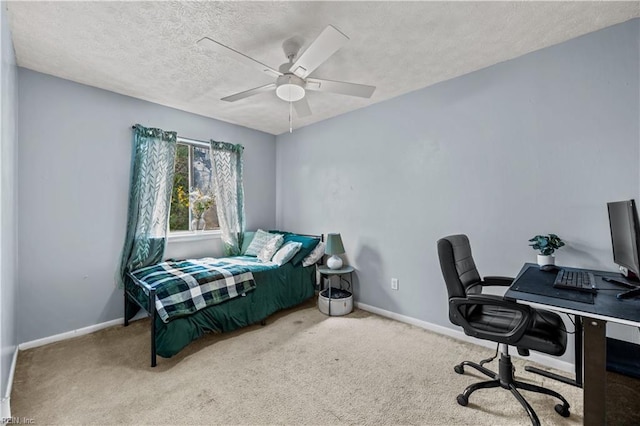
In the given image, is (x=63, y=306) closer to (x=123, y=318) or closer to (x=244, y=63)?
(x=123, y=318)

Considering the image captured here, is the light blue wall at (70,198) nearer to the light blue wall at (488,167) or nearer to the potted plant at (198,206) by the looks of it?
the potted plant at (198,206)

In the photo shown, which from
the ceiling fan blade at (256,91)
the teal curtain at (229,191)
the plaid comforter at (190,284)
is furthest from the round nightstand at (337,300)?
the ceiling fan blade at (256,91)

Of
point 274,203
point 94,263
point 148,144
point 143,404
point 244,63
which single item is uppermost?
point 244,63

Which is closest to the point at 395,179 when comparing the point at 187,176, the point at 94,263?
the point at 187,176

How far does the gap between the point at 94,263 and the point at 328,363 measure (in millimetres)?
2572

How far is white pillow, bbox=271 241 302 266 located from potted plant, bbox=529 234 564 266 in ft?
7.75

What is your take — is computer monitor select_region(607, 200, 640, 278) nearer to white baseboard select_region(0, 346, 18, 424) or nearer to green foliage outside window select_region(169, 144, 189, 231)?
white baseboard select_region(0, 346, 18, 424)

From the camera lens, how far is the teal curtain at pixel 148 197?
3041 millimetres

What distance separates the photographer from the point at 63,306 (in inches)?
106

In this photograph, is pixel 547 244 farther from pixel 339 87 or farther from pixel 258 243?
pixel 258 243

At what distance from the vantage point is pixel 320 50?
1.75m

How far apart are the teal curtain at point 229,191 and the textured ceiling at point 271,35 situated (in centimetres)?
111

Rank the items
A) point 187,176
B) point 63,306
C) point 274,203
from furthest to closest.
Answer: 1. point 274,203
2. point 187,176
3. point 63,306

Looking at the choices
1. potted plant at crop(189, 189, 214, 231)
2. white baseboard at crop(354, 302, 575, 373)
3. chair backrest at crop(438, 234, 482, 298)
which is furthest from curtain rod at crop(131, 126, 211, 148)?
chair backrest at crop(438, 234, 482, 298)
